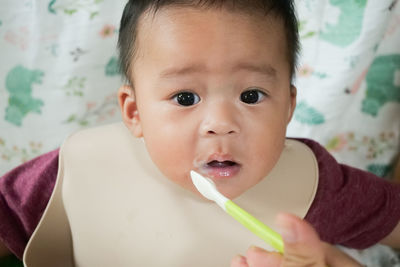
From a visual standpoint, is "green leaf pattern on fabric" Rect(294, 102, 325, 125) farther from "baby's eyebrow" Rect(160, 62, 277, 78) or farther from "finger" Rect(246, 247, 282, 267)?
"finger" Rect(246, 247, 282, 267)

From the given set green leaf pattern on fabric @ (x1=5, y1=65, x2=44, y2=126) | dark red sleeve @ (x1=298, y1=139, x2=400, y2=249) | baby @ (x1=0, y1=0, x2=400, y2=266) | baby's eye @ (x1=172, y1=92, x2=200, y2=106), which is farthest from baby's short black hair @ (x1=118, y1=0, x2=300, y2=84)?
green leaf pattern on fabric @ (x1=5, y1=65, x2=44, y2=126)

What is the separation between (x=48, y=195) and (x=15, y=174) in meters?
0.08

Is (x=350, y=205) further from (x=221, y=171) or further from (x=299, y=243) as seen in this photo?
(x=299, y=243)

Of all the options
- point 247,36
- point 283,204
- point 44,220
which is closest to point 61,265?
point 44,220

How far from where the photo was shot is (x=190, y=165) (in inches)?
26.4

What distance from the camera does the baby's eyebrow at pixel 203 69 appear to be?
64 centimetres

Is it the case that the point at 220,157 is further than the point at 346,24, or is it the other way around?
the point at 346,24

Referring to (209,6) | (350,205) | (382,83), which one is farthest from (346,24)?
(209,6)

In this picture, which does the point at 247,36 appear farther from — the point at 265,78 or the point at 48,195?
the point at 48,195

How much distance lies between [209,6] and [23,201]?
0.47 meters

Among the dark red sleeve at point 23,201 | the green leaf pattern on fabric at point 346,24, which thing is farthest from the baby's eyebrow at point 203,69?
the green leaf pattern on fabric at point 346,24

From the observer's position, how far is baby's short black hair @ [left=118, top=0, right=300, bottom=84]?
644 mm

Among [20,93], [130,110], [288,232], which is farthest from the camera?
[20,93]

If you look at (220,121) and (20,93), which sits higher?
(220,121)
